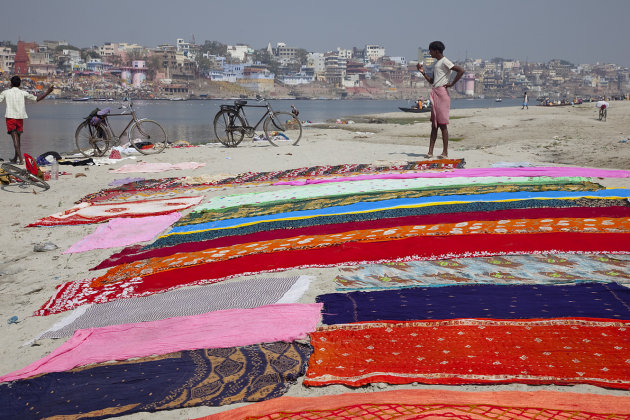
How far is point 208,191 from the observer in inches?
262

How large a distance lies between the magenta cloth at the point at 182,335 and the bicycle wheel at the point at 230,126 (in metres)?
8.84

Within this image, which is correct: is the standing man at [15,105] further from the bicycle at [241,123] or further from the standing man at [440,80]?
the standing man at [440,80]

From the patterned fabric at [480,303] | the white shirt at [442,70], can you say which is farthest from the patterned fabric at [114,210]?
the white shirt at [442,70]

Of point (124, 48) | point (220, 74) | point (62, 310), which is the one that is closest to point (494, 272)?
point (62, 310)

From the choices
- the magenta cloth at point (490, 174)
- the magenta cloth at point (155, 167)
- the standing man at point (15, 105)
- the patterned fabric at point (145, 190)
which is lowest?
the patterned fabric at point (145, 190)

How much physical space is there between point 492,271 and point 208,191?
14.0 feet

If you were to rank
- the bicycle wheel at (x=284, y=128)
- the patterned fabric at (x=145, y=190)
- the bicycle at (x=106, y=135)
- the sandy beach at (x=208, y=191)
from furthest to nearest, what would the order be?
the bicycle wheel at (x=284, y=128), the bicycle at (x=106, y=135), the patterned fabric at (x=145, y=190), the sandy beach at (x=208, y=191)

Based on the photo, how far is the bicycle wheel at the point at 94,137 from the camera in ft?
33.5

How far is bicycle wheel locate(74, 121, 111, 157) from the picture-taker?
33.5ft

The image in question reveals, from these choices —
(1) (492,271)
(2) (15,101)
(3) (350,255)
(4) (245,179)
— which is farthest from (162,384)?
(2) (15,101)

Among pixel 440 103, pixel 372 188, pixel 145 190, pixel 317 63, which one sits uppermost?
pixel 317 63

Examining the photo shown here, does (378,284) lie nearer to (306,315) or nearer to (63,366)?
(306,315)

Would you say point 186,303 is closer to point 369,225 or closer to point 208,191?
point 369,225

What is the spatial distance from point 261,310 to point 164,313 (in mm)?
559
